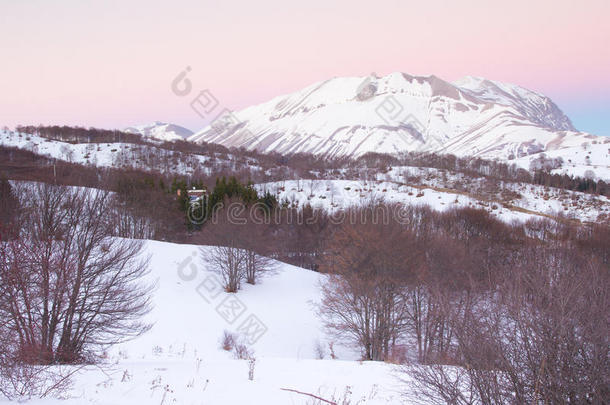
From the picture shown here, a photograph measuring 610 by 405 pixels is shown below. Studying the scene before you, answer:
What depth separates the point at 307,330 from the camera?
2547 centimetres

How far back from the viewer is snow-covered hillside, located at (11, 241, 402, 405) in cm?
709

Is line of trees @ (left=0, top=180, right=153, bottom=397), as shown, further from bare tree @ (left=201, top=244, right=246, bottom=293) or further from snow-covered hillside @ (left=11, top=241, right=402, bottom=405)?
bare tree @ (left=201, top=244, right=246, bottom=293)

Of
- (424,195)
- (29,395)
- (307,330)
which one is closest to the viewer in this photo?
(29,395)

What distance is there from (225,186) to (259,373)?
146 feet

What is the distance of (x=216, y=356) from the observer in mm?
17844

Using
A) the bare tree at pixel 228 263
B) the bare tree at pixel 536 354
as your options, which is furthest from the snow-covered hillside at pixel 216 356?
the bare tree at pixel 536 354

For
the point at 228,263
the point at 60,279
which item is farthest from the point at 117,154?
the point at 60,279

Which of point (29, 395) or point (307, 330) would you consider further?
point (307, 330)

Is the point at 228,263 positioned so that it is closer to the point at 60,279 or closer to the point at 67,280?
the point at 67,280

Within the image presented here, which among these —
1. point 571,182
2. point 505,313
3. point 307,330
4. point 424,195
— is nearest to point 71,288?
point 505,313

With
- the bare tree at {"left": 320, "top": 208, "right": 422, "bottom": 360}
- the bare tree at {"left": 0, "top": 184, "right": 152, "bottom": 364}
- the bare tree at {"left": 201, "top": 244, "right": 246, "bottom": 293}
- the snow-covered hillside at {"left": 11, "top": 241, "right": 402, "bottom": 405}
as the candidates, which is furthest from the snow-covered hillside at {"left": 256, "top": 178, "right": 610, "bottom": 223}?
the bare tree at {"left": 0, "top": 184, "right": 152, "bottom": 364}

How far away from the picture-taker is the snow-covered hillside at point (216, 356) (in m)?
7.09

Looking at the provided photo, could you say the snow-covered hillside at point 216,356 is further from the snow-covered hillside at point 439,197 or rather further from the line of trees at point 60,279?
the snow-covered hillside at point 439,197

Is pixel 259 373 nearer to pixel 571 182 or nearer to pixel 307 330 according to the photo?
pixel 307 330
